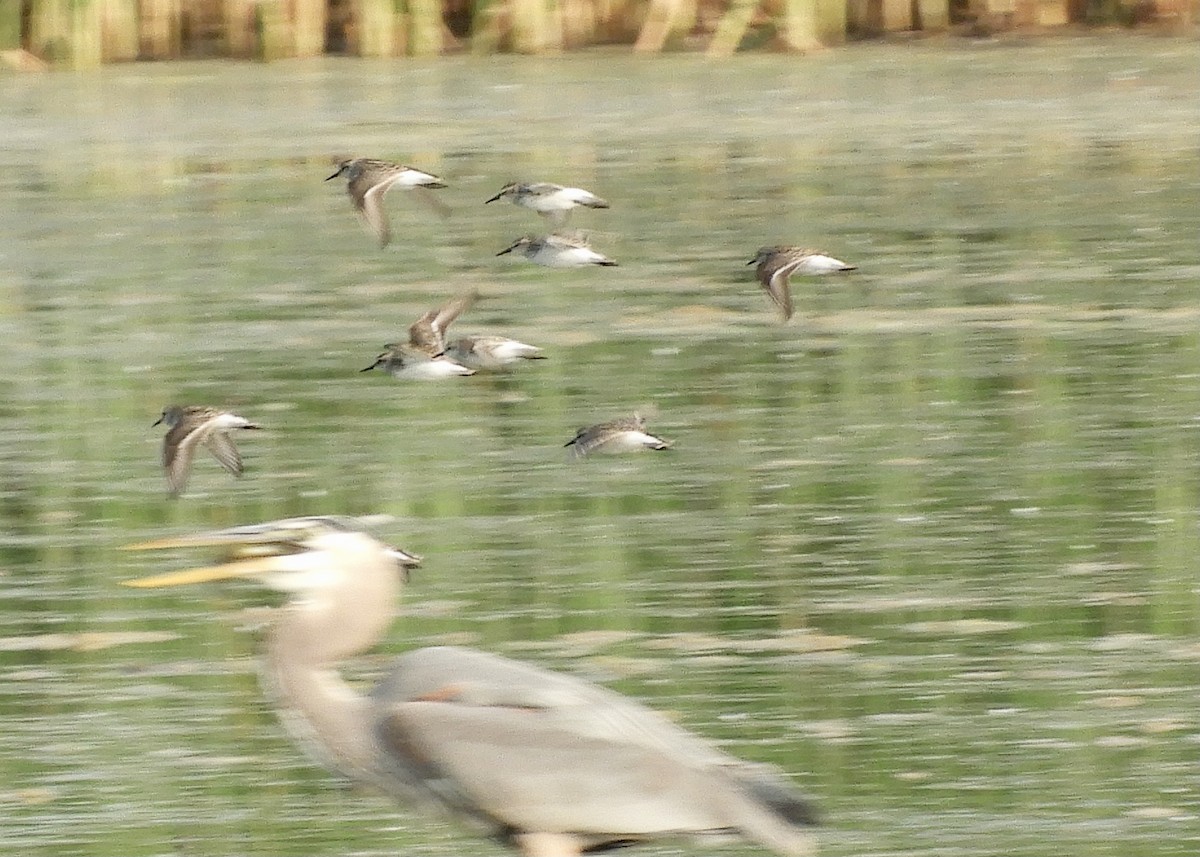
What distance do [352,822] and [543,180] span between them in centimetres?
783

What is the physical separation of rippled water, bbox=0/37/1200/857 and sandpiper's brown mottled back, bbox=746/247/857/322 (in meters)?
0.17

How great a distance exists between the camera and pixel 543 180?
39.5 ft

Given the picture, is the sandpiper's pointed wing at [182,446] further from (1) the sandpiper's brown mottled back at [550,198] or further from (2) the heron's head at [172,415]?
(1) the sandpiper's brown mottled back at [550,198]

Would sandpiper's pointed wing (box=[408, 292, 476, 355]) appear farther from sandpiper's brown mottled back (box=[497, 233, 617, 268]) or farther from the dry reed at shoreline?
the dry reed at shoreline

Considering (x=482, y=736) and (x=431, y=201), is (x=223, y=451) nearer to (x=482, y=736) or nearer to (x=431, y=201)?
(x=482, y=736)

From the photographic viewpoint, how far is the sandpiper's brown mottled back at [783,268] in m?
8.39

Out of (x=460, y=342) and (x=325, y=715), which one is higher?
(x=325, y=715)

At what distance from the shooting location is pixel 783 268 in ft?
27.6

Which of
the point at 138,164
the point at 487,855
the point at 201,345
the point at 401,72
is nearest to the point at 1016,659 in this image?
the point at 487,855

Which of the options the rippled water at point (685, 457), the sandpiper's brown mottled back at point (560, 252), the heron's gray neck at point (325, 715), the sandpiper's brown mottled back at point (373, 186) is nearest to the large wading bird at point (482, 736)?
the heron's gray neck at point (325, 715)

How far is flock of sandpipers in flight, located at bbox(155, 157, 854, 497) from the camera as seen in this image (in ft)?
21.7

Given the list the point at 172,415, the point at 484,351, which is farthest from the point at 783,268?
the point at 172,415

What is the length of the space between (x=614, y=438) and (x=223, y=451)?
0.87 m

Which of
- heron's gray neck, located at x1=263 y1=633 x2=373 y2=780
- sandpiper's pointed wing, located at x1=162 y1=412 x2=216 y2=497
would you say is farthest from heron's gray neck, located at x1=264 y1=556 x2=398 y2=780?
sandpiper's pointed wing, located at x1=162 y1=412 x2=216 y2=497
